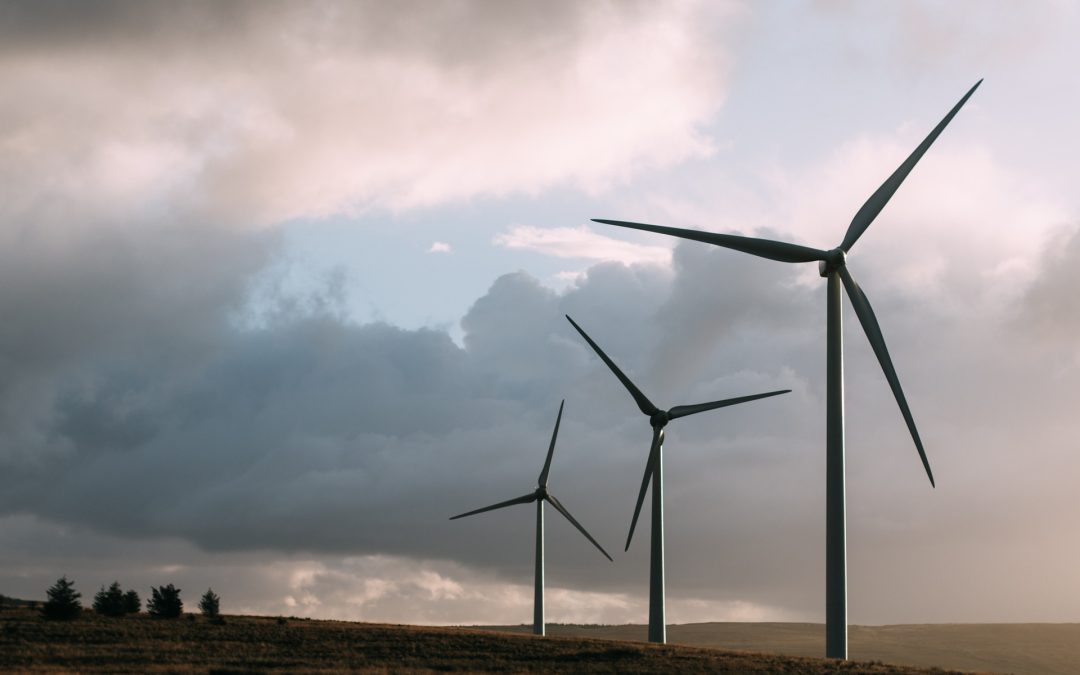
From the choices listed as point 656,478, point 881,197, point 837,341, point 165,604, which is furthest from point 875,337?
point 165,604

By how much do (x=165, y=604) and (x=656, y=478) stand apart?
146 ft

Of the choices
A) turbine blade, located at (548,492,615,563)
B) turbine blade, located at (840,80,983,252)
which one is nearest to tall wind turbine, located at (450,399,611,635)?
turbine blade, located at (548,492,615,563)

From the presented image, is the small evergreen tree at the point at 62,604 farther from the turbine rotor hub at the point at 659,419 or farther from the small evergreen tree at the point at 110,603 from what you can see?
the turbine rotor hub at the point at 659,419

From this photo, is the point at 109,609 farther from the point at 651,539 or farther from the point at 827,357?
the point at 827,357

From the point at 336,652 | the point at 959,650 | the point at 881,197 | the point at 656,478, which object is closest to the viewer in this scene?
the point at 881,197

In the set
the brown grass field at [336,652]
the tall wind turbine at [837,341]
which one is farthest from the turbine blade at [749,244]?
the brown grass field at [336,652]

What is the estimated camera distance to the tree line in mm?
97938

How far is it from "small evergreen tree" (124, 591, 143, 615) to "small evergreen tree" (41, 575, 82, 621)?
23.5 feet

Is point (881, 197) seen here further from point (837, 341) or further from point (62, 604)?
point (62, 604)

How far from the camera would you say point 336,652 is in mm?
77625

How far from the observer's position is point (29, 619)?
95875 millimetres

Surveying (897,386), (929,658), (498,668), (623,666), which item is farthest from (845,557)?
(929,658)

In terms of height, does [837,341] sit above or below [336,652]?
above

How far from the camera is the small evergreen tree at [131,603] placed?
354 feet
